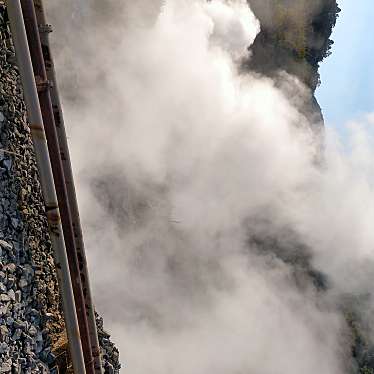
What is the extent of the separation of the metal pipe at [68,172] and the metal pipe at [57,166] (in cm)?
6

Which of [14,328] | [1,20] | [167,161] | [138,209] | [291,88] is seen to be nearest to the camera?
[14,328]

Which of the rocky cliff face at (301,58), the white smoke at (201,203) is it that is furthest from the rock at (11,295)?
the rocky cliff face at (301,58)

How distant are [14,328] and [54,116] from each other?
128 centimetres

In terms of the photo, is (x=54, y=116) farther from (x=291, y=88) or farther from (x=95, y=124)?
(x=291, y=88)

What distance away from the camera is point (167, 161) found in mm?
10391

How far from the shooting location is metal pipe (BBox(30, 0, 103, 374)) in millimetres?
2704

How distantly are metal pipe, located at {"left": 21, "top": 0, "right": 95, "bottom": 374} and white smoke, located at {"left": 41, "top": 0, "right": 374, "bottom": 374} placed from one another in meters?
4.68

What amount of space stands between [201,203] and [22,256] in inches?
363

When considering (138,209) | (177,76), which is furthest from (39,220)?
(177,76)

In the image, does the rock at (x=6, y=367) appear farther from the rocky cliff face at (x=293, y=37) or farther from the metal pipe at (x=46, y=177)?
the rocky cliff face at (x=293, y=37)

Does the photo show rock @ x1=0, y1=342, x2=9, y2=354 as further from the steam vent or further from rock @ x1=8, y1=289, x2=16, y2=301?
rock @ x1=8, y1=289, x2=16, y2=301

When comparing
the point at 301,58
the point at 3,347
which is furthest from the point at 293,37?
the point at 3,347

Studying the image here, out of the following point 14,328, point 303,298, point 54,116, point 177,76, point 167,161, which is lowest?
point 14,328

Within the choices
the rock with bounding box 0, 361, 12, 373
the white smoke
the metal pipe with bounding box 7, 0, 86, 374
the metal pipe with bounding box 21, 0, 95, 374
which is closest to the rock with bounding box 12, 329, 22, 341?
the rock with bounding box 0, 361, 12, 373
